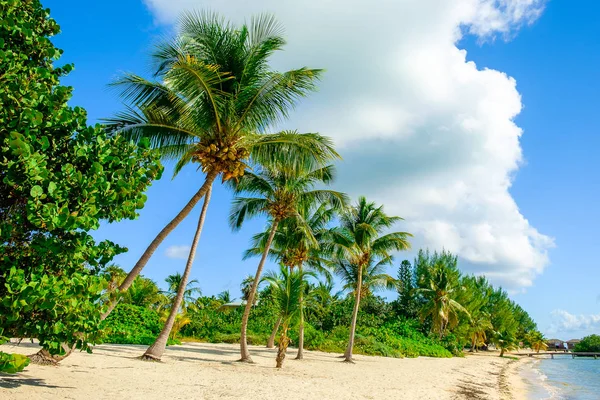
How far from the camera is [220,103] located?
1130 centimetres

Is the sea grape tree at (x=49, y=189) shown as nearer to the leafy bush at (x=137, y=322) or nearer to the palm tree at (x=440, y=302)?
the leafy bush at (x=137, y=322)

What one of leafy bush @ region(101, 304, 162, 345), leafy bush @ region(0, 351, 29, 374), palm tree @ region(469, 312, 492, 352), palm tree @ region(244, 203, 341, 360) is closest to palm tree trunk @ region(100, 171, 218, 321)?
leafy bush @ region(0, 351, 29, 374)

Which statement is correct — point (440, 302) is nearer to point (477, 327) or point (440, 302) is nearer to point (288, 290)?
point (477, 327)

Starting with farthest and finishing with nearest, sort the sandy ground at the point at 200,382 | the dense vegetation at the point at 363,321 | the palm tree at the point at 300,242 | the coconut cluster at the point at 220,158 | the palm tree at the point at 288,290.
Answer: the dense vegetation at the point at 363,321 → the palm tree at the point at 300,242 → the palm tree at the point at 288,290 → the coconut cluster at the point at 220,158 → the sandy ground at the point at 200,382

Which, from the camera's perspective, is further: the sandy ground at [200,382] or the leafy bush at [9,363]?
the sandy ground at [200,382]

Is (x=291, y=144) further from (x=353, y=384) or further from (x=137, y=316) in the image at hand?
(x=137, y=316)

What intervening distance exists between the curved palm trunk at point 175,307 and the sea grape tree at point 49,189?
7.95 m

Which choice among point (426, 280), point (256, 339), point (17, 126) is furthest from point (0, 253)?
point (426, 280)

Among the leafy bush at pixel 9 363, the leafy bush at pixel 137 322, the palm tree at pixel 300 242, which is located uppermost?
the palm tree at pixel 300 242

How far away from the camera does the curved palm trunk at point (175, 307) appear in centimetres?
1306

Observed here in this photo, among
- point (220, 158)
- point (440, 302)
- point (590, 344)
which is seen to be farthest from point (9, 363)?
point (590, 344)

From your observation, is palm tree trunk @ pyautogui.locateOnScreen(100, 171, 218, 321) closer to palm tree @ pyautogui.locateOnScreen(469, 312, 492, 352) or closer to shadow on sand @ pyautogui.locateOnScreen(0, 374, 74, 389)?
shadow on sand @ pyautogui.locateOnScreen(0, 374, 74, 389)

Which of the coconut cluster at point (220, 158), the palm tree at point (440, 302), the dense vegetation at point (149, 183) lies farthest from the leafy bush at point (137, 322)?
the palm tree at point (440, 302)

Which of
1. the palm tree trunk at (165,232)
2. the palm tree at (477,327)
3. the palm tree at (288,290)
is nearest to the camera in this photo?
the palm tree trunk at (165,232)
